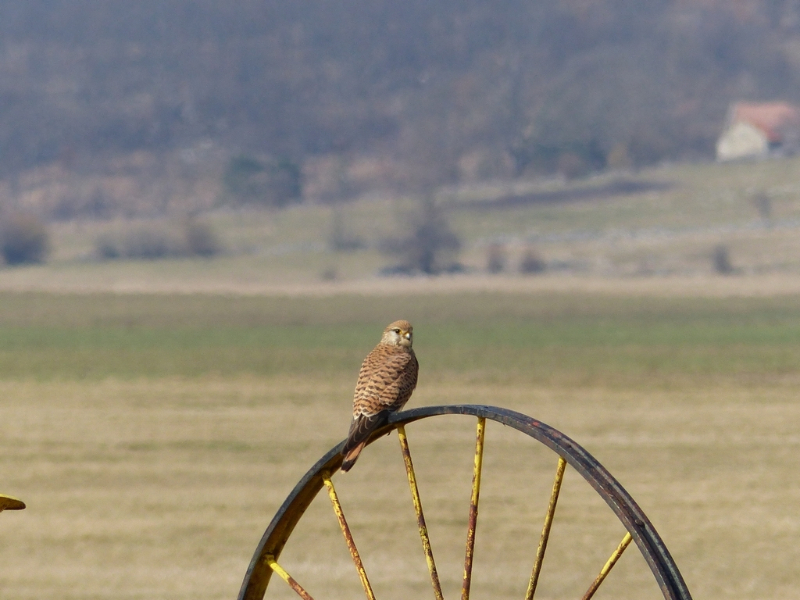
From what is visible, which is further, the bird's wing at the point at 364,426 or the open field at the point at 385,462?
the open field at the point at 385,462

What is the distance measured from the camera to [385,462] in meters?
24.1

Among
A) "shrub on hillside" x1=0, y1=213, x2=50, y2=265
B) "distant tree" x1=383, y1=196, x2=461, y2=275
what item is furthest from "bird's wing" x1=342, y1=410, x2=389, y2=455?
"shrub on hillside" x1=0, y1=213, x2=50, y2=265

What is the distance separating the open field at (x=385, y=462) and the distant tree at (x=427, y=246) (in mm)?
55679

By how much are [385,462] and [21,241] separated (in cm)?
9605

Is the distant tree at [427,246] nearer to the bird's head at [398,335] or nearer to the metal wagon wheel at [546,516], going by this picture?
the bird's head at [398,335]

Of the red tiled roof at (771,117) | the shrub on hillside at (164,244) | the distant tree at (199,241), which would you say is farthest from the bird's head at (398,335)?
the red tiled roof at (771,117)

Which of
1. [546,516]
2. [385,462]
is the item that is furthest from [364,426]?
[385,462]

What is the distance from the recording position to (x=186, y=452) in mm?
25953

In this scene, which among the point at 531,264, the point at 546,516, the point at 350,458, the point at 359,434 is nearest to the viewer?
the point at 546,516

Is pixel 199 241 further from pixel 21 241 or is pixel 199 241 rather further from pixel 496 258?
pixel 496 258

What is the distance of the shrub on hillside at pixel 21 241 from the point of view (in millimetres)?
112812

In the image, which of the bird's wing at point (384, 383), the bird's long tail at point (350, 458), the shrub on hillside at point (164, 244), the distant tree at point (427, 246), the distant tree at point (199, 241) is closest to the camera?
the bird's long tail at point (350, 458)

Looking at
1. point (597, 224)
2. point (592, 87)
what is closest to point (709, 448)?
point (597, 224)

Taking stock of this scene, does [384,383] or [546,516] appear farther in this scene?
[384,383]
